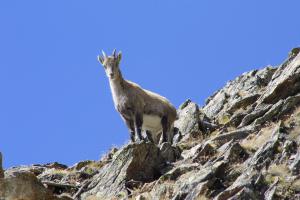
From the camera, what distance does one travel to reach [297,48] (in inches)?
1385

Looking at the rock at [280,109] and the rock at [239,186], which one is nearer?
the rock at [239,186]

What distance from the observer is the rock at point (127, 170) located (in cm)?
2344

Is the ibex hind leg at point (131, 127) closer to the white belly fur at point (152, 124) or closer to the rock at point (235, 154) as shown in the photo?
the white belly fur at point (152, 124)

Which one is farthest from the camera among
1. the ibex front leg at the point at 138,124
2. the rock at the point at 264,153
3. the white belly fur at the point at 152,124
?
the white belly fur at the point at 152,124

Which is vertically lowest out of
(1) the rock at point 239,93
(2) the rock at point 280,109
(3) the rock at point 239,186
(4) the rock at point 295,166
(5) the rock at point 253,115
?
(3) the rock at point 239,186

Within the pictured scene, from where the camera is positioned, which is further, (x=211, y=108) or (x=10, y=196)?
(x=211, y=108)

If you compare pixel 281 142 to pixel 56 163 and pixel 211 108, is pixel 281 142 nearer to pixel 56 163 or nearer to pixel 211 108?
pixel 56 163

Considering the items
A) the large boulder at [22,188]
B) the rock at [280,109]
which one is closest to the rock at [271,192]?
the large boulder at [22,188]

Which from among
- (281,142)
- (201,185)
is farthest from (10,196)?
(281,142)

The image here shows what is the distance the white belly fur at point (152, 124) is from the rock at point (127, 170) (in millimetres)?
5233

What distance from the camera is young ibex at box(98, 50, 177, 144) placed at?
94.7ft

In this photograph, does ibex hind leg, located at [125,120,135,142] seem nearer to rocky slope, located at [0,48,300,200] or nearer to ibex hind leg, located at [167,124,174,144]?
rocky slope, located at [0,48,300,200]

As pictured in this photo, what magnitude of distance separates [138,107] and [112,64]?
196 cm

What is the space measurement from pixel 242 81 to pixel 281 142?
14.9m
